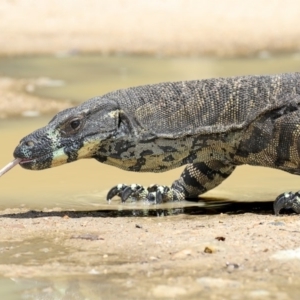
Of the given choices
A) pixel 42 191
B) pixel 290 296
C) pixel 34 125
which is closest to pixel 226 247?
pixel 290 296

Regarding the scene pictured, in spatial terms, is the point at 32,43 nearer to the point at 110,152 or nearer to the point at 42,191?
the point at 42,191

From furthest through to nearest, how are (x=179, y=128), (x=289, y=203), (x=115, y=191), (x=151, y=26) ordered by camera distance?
(x=151, y=26), (x=115, y=191), (x=179, y=128), (x=289, y=203)

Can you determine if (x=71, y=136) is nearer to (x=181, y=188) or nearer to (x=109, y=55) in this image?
(x=181, y=188)

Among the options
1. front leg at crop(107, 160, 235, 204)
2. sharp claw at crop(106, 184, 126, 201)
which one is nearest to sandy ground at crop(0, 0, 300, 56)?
front leg at crop(107, 160, 235, 204)

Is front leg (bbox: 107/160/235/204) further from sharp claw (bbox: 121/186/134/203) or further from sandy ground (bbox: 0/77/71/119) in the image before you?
sandy ground (bbox: 0/77/71/119)

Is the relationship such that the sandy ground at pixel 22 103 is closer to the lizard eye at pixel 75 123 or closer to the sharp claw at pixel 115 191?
the sharp claw at pixel 115 191

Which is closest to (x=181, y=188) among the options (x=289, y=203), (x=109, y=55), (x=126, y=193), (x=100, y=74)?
(x=126, y=193)
